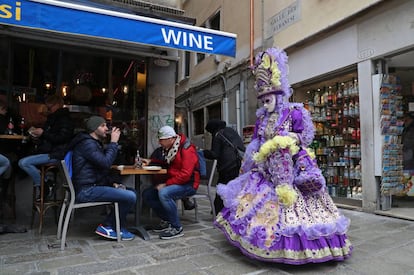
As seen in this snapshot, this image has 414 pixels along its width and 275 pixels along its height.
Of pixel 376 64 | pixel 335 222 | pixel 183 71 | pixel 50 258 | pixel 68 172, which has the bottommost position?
pixel 50 258

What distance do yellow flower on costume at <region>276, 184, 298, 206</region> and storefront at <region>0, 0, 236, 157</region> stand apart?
2429mm

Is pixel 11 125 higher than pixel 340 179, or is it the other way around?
pixel 11 125

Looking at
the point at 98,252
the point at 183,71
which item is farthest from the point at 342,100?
the point at 183,71

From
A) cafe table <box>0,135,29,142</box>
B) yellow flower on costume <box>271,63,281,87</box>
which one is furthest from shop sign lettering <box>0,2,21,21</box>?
yellow flower on costume <box>271,63,281,87</box>

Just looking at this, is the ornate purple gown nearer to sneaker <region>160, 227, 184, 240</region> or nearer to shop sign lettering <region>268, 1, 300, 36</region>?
sneaker <region>160, 227, 184, 240</region>

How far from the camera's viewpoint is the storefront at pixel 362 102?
569cm

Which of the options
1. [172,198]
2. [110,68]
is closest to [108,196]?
[172,198]

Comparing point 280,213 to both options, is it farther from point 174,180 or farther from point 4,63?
point 4,63

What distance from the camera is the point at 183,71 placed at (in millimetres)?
14711

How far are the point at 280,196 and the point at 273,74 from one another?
1.25 meters

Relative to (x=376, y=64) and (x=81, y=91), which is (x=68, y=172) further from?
(x=376, y=64)

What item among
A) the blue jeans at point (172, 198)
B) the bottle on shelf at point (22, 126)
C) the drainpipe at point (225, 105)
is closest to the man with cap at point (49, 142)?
the bottle on shelf at point (22, 126)

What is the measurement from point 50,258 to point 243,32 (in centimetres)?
840

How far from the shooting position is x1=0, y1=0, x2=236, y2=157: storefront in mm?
4578
